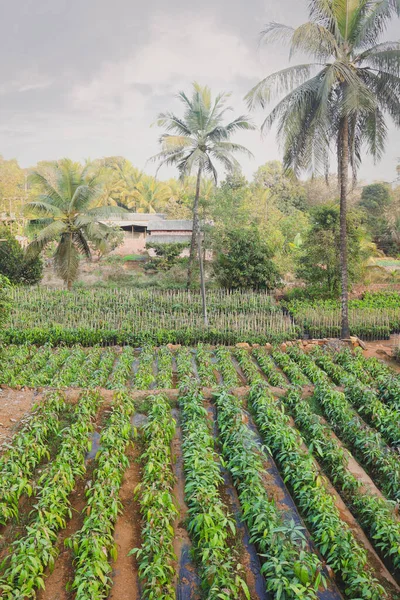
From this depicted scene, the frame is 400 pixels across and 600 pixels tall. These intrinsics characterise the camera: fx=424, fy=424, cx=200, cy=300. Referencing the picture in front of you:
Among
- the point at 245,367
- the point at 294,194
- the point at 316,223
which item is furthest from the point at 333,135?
the point at 294,194

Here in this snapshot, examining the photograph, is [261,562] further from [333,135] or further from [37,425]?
[333,135]

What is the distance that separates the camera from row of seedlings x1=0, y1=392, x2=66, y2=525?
464 cm

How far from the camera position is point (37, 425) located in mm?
5789

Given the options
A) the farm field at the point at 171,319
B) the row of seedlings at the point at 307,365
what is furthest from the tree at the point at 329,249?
the row of seedlings at the point at 307,365

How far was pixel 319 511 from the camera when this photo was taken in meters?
4.45

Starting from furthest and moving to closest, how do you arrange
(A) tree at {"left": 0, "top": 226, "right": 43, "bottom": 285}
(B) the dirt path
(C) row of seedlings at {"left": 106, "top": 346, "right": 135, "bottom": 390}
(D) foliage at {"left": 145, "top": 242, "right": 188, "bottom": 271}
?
(D) foliage at {"left": 145, "top": 242, "right": 188, "bottom": 271} → (A) tree at {"left": 0, "top": 226, "right": 43, "bottom": 285} → (C) row of seedlings at {"left": 106, "top": 346, "right": 135, "bottom": 390} → (B) the dirt path

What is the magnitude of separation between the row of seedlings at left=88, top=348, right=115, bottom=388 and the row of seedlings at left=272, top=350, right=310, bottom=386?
3993 mm

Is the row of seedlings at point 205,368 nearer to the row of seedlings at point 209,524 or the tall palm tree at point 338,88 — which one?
the row of seedlings at point 209,524

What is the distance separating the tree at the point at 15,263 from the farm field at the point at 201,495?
34.3 feet

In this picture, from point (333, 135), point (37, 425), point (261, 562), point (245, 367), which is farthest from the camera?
point (333, 135)

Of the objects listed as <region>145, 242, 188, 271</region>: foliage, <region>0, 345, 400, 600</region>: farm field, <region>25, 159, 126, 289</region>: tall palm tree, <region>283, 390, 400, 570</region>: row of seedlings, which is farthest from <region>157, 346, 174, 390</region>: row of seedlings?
<region>145, 242, 188, 271</region>: foliage

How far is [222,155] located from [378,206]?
2241cm

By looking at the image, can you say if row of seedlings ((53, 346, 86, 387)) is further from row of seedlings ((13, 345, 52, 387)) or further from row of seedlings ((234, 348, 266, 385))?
row of seedlings ((234, 348, 266, 385))

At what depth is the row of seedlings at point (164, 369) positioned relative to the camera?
877 cm
